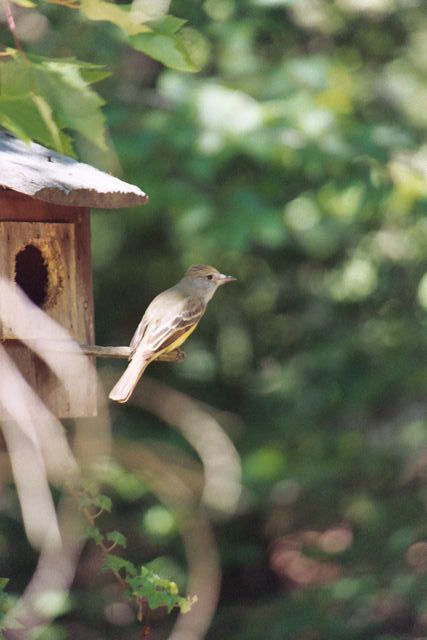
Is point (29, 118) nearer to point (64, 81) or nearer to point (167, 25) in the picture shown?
point (64, 81)

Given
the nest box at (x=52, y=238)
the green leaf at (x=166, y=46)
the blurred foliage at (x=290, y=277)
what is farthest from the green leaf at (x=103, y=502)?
the blurred foliage at (x=290, y=277)

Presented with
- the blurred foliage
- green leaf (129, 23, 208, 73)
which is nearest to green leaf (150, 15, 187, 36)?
green leaf (129, 23, 208, 73)

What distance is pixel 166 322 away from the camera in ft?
14.4

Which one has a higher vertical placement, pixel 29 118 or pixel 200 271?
pixel 29 118

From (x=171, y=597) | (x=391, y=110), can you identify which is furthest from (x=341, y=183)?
(x=171, y=597)

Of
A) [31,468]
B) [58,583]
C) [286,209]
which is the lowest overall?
[58,583]

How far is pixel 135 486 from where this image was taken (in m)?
8.20

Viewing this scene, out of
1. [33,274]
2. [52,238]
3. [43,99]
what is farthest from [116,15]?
[33,274]

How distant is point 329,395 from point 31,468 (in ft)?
13.5

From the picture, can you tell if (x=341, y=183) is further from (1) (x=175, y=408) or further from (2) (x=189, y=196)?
(1) (x=175, y=408)

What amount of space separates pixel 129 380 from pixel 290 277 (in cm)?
617

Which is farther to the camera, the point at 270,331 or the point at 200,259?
the point at 270,331

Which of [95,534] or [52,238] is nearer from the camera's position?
[95,534]

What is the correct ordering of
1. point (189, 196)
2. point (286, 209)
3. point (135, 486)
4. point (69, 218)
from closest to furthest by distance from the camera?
point (69, 218)
point (189, 196)
point (286, 209)
point (135, 486)
